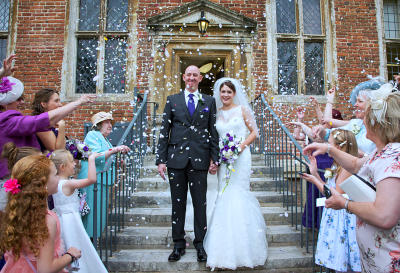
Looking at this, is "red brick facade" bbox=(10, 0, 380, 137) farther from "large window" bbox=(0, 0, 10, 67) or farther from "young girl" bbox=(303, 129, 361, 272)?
"young girl" bbox=(303, 129, 361, 272)

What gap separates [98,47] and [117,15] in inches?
33.7

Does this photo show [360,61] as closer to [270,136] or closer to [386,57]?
[386,57]

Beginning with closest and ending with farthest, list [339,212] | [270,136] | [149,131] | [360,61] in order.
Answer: [339,212] → [270,136] → [149,131] → [360,61]

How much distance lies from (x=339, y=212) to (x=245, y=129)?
130 cm

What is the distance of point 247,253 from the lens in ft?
9.48

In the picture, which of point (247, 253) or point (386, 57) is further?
point (386, 57)

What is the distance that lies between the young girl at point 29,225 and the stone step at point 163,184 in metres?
2.97

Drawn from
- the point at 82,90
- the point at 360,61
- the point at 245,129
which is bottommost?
the point at 245,129

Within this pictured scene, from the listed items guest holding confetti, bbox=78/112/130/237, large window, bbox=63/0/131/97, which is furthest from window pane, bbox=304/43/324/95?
guest holding confetti, bbox=78/112/130/237

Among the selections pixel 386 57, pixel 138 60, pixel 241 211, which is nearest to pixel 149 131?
pixel 138 60

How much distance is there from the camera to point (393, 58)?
7023 mm

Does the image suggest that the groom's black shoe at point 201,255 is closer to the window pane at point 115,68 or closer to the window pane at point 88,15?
the window pane at point 115,68

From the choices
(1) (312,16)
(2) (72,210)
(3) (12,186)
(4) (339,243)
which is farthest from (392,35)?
(3) (12,186)

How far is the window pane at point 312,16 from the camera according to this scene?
279 inches
